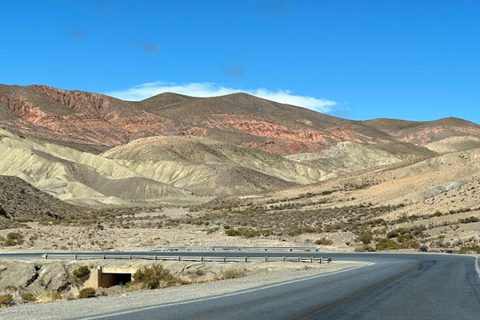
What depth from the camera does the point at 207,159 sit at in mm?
159000

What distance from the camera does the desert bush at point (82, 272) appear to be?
88.9 ft

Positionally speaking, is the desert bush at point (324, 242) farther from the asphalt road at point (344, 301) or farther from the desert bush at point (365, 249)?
the asphalt road at point (344, 301)

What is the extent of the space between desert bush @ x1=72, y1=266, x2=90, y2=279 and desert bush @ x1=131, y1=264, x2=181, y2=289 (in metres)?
3.87

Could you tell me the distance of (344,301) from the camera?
492 inches

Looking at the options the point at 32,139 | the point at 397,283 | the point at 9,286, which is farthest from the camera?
the point at 32,139

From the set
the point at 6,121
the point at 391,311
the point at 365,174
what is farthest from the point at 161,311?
the point at 6,121

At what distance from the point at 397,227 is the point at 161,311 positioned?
41504mm

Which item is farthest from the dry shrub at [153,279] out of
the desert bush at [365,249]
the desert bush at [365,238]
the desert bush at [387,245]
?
the desert bush at [365,238]

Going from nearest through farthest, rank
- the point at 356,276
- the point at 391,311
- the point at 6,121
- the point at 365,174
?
the point at 391,311
the point at 356,276
the point at 365,174
the point at 6,121

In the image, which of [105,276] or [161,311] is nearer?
[161,311]

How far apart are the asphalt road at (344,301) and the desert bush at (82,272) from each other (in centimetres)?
1314

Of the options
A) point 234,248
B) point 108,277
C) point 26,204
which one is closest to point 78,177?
point 26,204

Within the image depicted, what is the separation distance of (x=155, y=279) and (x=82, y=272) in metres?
6.69

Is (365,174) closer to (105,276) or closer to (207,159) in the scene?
(207,159)
